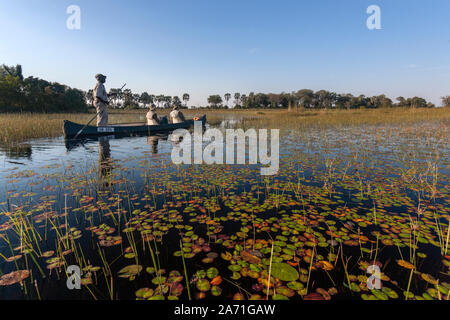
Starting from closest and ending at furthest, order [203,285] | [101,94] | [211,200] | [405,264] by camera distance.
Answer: [203,285] < [405,264] < [211,200] < [101,94]

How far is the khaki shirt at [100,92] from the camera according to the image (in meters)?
12.5

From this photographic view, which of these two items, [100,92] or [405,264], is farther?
[100,92]

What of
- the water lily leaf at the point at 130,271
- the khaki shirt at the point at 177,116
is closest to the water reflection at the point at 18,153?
the water lily leaf at the point at 130,271

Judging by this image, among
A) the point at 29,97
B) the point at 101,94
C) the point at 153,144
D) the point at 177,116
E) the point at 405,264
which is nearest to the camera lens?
the point at 405,264

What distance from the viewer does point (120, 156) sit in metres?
8.68

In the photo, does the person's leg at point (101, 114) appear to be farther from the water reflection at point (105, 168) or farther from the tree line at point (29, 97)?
the tree line at point (29, 97)

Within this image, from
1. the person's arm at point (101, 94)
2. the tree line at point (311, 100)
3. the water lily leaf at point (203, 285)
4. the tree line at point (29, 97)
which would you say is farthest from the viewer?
the tree line at point (311, 100)

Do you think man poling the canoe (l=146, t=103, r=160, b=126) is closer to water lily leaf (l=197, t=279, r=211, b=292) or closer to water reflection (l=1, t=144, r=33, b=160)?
water reflection (l=1, t=144, r=33, b=160)

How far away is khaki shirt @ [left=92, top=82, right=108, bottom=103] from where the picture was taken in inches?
492

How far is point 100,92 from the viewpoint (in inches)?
499

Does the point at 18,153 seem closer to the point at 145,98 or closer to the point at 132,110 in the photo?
the point at 132,110

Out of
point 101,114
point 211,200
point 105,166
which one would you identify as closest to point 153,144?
point 105,166

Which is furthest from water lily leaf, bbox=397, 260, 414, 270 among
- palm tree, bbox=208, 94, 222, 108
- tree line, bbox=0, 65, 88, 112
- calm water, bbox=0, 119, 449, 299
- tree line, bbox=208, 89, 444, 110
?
palm tree, bbox=208, 94, 222, 108
